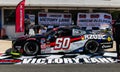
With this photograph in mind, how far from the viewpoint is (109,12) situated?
21.7 m

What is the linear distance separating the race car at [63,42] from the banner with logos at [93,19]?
20.8ft

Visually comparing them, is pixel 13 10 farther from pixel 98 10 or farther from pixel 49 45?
pixel 49 45

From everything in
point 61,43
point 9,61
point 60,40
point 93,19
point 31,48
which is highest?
point 93,19

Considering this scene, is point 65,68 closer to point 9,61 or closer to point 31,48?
point 9,61

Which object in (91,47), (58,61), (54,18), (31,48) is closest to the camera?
(58,61)

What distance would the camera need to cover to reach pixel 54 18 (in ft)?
70.2

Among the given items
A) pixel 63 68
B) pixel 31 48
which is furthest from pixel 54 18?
pixel 63 68

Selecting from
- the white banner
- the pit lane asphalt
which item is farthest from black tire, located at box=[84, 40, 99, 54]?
the white banner

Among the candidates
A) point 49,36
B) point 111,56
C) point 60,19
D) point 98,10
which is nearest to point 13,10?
point 60,19

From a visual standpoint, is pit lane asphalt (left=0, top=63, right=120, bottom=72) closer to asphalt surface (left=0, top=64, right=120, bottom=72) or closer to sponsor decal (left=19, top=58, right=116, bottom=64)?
asphalt surface (left=0, top=64, right=120, bottom=72)

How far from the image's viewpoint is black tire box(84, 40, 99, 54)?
48.2ft

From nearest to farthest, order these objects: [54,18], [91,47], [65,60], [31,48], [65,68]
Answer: [65,68] < [65,60] < [31,48] < [91,47] < [54,18]

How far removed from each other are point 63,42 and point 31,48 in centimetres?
150

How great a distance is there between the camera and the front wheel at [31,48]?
570 inches
